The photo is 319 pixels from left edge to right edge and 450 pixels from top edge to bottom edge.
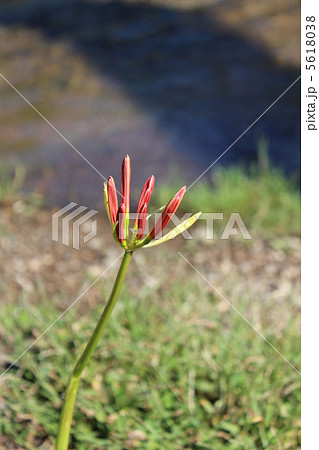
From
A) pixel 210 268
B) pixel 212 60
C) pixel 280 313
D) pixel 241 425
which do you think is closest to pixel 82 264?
pixel 210 268

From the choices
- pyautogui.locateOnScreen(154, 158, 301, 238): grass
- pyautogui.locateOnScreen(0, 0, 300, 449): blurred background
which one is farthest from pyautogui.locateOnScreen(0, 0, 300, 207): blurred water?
pyautogui.locateOnScreen(154, 158, 301, 238): grass

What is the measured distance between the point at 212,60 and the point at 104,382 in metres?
3.06

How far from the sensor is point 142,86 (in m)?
4.07

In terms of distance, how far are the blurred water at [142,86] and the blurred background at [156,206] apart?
1cm

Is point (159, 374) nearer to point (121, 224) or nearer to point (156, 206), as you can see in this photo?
point (121, 224)

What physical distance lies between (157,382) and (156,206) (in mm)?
1141

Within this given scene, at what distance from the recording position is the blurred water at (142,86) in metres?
3.35

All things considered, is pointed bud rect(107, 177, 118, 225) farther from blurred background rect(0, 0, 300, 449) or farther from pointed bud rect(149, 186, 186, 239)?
blurred background rect(0, 0, 300, 449)

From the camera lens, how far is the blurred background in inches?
60.1

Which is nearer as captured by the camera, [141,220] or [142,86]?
[141,220]

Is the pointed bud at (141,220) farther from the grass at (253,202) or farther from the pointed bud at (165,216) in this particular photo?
the grass at (253,202)

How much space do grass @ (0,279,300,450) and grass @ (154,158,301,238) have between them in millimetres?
654

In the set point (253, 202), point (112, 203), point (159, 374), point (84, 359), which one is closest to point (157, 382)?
point (159, 374)
